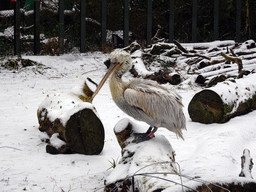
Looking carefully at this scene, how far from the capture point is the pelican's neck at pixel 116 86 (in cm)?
288

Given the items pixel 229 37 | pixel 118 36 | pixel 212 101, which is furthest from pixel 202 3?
pixel 212 101

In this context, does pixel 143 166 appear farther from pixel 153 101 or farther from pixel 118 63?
pixel 118 63

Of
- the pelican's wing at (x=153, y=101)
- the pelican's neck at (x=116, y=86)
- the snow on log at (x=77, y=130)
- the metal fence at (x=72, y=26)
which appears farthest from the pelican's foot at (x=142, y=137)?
the metal fence at (x=72, y=26)

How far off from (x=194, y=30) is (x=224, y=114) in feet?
18.1

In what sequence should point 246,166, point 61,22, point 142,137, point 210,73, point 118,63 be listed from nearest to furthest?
point 246,166
point 142,137
point 118,63
point 210,73
point 61,22

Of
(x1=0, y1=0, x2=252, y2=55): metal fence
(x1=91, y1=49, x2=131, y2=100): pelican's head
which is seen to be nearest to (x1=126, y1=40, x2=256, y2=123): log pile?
(x1=0, y1=0, x2=252, y2=55): metal fence

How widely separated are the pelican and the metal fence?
5856mm

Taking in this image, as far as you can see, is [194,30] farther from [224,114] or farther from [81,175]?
[81,175]

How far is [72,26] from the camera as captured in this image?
1041 cm

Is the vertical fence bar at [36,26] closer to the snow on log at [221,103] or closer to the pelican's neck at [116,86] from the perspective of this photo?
the snow on log at [221,103]

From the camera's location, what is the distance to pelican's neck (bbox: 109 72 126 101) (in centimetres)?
288

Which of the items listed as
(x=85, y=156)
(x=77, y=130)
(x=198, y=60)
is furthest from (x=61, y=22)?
(x=85, y=156)

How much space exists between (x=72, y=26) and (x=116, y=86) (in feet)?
26.2

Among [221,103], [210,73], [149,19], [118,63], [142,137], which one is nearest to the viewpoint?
[142,137]
